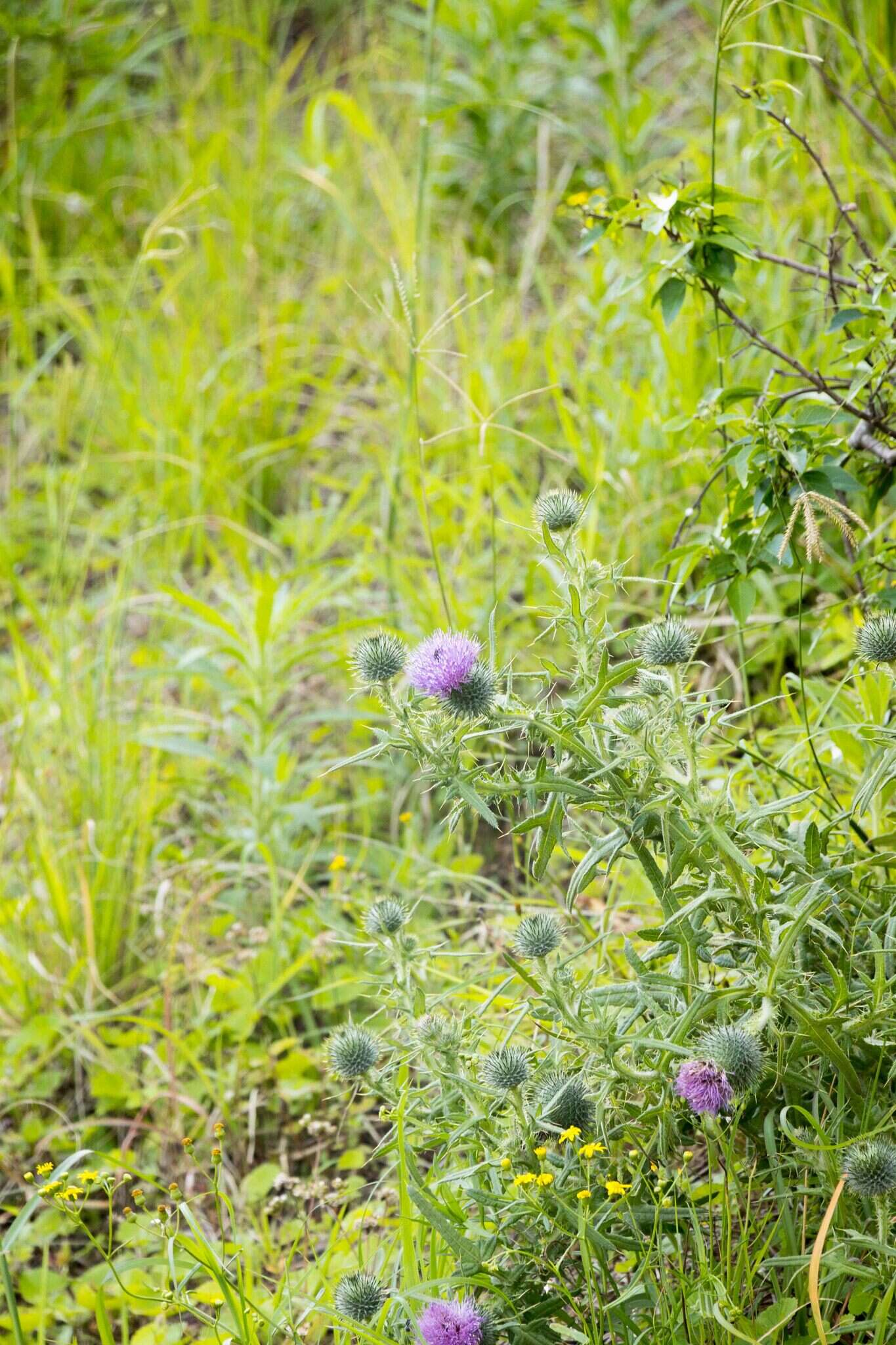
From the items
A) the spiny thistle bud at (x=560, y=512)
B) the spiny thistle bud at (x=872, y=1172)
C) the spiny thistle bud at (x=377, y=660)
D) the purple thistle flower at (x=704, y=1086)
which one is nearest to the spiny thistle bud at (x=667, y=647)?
the spiny thistle bud at (x=560, y=512)

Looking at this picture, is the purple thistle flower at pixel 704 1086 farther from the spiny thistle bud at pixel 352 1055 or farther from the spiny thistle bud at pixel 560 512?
the spiny thistle bud at pixel 560 512

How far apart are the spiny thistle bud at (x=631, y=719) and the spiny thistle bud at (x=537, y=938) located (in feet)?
0.82

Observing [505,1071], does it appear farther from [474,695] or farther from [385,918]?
[474,695]

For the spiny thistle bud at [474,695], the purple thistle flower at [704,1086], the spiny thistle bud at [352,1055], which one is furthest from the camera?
the spiny thistle bud at [352,1055]

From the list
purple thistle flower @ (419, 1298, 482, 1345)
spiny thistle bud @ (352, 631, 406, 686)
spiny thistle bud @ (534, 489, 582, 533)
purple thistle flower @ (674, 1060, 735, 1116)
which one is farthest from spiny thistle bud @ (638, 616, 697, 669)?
purple thistle flower @ (419, 1298, 482, 1345)

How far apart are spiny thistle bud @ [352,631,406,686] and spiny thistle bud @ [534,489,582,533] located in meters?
0.23

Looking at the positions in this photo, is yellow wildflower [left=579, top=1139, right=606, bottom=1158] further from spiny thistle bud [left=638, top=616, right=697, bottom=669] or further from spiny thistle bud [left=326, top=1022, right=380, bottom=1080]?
spiny thistle bud [left=638, top=616, right=697, bottom=669]

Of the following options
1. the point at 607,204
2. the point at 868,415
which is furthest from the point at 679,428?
the point at 607,204

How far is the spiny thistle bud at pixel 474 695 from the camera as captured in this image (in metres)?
1.24

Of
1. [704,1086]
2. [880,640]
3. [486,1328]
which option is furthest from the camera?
[880,640]

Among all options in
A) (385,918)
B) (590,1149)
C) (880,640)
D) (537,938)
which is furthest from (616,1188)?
(880,640)

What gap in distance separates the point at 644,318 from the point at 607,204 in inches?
43.3

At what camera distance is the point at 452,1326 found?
119cm

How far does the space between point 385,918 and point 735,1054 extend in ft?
1.49
